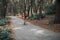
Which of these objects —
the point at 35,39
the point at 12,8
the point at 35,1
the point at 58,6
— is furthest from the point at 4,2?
the point at 12,8

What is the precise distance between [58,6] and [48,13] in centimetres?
1179

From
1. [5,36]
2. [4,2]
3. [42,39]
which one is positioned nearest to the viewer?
[5,36]

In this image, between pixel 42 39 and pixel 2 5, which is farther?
pixel 2 5

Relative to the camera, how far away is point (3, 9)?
3400 cm

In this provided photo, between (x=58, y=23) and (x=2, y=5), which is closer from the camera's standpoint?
(x=58, y=23)

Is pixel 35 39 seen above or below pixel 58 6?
below

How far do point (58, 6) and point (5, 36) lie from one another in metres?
10.5

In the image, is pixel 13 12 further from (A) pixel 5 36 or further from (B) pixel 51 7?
(A) pixel 5 36

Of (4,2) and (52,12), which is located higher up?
(4,2)

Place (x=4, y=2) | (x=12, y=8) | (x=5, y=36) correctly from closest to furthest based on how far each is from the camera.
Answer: (x=5, y=36)
(x=4, y=2)
(x=12, y=8)

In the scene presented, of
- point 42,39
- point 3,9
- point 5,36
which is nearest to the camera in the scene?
point 5,36

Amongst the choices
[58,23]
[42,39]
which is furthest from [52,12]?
[42,39]

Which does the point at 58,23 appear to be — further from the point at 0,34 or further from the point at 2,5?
the point at 2,5

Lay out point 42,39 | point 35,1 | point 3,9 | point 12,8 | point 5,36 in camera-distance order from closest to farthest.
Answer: point 5,36 < point 42,39 < point 3,9 < point 35,1 < point 12,8
